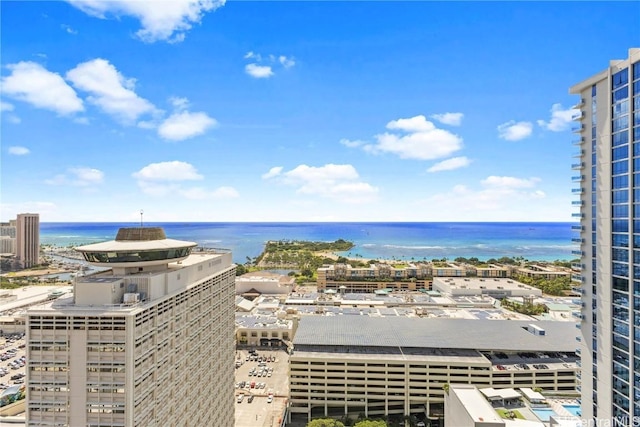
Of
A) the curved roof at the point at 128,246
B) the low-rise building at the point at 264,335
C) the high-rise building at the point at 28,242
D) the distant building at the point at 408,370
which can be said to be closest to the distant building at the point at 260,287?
the low-rise building at the point at 264,335

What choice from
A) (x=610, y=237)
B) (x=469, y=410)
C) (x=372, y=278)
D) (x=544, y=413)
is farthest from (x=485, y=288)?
(x=610, y=237)

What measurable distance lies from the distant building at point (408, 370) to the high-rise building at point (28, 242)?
5344 inches

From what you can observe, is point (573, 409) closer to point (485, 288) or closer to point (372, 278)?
point (485, 288)

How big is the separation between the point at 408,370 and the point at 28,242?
154555 mm

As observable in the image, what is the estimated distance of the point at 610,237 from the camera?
1945 centimetres

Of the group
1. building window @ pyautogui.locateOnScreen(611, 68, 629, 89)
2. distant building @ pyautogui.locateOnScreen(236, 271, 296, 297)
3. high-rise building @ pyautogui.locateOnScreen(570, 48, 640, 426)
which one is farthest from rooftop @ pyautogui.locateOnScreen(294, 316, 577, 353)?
distant building @ pyautogui.locateOnScreen(236, 271, 296, 297)

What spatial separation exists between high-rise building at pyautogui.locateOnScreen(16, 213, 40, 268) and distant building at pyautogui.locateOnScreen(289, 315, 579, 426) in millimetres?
135732

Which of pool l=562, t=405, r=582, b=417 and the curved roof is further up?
the curved roof

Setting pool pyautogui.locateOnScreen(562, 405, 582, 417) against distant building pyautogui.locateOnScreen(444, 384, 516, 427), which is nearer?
distant building pyautogui.locateOnScreen(444, 384, 516, 427)

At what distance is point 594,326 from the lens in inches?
813

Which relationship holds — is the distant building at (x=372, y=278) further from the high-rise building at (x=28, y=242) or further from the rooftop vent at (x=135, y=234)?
the high-rise building at (x=28, y=242)

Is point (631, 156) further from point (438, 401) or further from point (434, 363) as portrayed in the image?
point (438, 401)

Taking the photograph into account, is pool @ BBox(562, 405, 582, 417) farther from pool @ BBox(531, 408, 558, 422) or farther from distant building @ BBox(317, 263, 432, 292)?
distant building @ BBox(317, 263, 432, 292)

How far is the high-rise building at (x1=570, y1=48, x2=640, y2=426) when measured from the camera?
1827 centimetres
